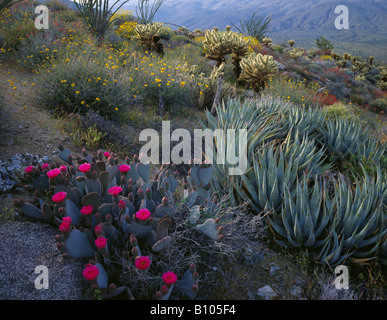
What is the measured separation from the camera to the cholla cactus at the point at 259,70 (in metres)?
9.80

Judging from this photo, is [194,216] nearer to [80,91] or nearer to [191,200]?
[191,200]

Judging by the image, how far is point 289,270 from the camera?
3037 millimetres

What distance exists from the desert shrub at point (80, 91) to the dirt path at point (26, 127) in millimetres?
323

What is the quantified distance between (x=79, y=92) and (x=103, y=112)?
0.61 meters

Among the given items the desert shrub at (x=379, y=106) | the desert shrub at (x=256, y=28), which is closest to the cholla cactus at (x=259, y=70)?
the desert shrub at (x=379, y=106)

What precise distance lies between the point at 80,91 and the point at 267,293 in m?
5.17

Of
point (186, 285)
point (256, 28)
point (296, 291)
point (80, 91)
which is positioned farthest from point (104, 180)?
point (256, 28)

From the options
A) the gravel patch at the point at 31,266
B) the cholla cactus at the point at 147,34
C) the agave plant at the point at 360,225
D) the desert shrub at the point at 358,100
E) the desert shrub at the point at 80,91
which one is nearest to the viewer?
the gravel patch at the point at 31,266

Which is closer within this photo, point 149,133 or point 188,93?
point 149,133

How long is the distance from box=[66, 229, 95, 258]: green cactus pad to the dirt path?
255 centimetres

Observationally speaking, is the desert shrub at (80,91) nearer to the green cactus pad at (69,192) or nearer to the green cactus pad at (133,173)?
the green cactus pad at (133,173)

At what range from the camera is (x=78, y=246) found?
7.59ft
